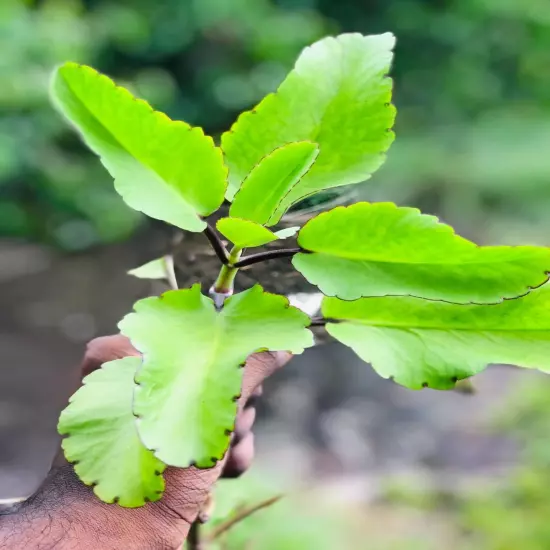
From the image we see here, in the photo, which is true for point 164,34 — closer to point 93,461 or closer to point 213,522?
point 213,522

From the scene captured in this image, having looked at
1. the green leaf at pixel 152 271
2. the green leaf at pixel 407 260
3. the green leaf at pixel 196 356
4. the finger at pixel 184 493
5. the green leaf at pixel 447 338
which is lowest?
the finger at pixel 184 493

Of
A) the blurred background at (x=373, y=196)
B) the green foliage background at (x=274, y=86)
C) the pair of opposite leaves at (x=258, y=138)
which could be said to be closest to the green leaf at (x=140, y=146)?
the pair of opposite leaves at (x=258, y=138)

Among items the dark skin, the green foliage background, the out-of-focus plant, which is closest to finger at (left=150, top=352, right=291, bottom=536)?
the dark skin

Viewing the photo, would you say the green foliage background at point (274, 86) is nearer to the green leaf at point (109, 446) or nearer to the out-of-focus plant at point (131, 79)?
the out-of-focus plant at point (131, 79)

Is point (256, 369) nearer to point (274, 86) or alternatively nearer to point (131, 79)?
point (274, 86)

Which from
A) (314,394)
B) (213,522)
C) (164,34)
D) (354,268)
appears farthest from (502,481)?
(164,34)
